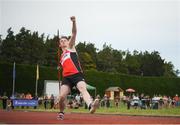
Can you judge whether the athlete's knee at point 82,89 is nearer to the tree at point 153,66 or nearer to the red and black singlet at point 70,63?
the red and black singlet at point 70,63

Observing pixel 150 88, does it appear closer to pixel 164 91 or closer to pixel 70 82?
pixel 164 91

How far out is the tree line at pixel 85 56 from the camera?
206 ft

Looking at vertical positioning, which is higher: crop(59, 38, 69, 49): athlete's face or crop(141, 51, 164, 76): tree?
crop(141, 51, 164, 76): tree

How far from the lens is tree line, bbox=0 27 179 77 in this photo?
206 ft

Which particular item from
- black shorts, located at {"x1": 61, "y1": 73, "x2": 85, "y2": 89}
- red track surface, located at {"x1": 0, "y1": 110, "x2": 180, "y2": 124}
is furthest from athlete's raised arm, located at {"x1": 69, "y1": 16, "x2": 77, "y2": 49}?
red track surface, located at {"x1": 0, "y1": 110, "x2": 180, "y2": 124}

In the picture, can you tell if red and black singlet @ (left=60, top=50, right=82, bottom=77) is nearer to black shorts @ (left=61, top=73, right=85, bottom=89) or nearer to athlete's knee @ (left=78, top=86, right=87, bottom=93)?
black shorts @ (left=61, top=73, right=85, bottom=89)

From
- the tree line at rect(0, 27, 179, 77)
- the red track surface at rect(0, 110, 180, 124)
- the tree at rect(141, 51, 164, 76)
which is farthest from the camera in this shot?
the tree at rect(141, 51, 164, 76)

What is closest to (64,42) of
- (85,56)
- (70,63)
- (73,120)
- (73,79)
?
(70,63)

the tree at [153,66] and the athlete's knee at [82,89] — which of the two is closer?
the athlete's knee at [82,89]

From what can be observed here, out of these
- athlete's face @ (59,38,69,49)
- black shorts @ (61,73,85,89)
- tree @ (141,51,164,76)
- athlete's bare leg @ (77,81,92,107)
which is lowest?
athlete's bare leg @ (77,81,92,107)

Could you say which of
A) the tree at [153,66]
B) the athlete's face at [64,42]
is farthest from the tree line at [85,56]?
the athlete's face at [64,42]

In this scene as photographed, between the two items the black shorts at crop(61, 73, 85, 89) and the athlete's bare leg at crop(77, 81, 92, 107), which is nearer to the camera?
the athlete's bare leg at crop(77, 81, 92, 107)

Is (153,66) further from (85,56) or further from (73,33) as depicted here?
(73,33)

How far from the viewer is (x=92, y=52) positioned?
88688mm
